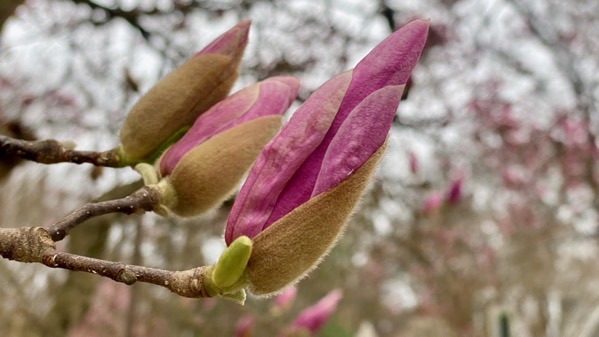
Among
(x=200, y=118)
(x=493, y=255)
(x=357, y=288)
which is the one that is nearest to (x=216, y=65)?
(x=200, y=118)

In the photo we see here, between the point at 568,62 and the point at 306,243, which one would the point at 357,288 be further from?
the point at 306,243

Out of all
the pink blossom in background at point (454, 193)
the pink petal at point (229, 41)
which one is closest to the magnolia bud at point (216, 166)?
the pink petal at point (229, 41)

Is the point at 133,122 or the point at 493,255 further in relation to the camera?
the point at 493,255

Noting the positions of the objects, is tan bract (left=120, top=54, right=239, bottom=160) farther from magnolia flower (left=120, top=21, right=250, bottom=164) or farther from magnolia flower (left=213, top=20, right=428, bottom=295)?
magnolia flower (left=213, top=20, right=428, bottom=295)

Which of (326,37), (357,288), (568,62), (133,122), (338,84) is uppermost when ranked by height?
(338,84)

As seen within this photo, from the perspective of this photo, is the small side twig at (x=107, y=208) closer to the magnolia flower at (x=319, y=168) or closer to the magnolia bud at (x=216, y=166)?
the magnolia bud at (x=216, y=166)

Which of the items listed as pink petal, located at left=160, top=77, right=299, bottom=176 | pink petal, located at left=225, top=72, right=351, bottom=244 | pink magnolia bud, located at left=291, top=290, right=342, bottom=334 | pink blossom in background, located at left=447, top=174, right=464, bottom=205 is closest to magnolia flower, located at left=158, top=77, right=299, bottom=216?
pink petal, located at left=160, top=77, right=299, bottom=176
